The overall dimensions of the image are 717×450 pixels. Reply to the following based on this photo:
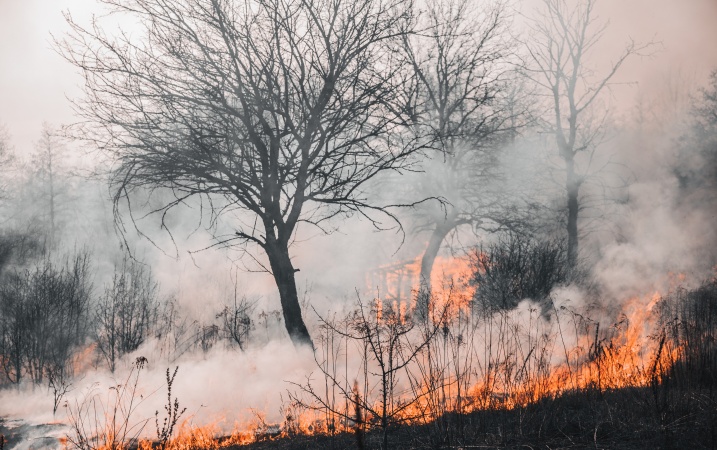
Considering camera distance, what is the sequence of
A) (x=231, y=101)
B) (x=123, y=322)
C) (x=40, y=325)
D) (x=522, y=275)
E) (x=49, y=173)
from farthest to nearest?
(x=49, y=173) → (x=40, y=325) → (x=123, y=322) → (x=522, y=275) → (x=231, y=101)

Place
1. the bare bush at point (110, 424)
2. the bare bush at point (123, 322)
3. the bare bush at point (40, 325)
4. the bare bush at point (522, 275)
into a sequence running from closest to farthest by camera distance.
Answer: the bare bush at point (110, 424) → the bare bush at point (522, 275) → the bare bush at point (40, 325) → the bare bush at point (123, 322)

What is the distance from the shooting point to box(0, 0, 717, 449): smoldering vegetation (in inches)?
179

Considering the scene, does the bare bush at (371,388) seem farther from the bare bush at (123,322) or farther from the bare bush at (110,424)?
the bare bush at (123,322)

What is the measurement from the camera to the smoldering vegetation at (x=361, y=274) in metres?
4.54

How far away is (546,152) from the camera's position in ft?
64.4

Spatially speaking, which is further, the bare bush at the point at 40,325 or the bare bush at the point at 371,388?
the bare bush at the point at 40,325

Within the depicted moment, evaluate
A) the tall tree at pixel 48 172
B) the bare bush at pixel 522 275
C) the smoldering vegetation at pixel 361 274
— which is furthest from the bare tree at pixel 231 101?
the tall tree at pixel 48 172

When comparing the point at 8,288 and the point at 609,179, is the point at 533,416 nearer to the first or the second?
the point at 8,288

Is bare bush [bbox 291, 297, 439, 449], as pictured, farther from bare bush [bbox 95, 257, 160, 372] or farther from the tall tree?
the tall tree

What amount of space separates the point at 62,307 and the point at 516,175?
556 inches

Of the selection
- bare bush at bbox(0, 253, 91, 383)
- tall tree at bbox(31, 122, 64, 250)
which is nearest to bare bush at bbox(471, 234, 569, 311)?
bare bush at bbox(0, 253, 91, 383)

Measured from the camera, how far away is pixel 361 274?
19.8m

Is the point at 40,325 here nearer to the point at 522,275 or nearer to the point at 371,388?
the point at 371,388

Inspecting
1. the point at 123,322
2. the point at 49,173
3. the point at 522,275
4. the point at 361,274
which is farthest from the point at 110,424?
the point at 49,173
